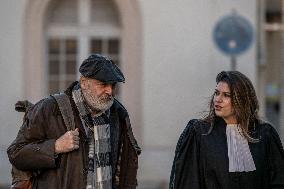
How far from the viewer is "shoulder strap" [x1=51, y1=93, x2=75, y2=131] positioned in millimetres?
5555

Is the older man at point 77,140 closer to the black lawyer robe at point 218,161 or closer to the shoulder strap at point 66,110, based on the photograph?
the shoulder strap at point 66,110

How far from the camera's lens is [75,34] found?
14586 mm

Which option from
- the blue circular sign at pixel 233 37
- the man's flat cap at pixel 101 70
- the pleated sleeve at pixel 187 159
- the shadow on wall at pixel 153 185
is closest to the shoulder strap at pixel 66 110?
the man's flat cap at pixel 101 70

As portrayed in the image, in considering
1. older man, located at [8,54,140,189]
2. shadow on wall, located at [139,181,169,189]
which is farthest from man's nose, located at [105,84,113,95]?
Answer: shadow on wall, located at [139,181,169,189]

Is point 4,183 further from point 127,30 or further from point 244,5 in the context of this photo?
point 244,5

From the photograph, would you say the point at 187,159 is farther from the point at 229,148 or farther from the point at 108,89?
the point at 108,89

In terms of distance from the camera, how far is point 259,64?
1471 centimetres

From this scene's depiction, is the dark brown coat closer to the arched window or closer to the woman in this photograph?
the woman

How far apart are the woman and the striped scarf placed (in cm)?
66

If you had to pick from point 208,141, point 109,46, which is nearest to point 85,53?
point 109,46

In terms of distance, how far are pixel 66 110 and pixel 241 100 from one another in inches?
46.2

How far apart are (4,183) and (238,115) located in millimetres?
8344

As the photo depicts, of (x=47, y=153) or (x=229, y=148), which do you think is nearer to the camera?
Answer: (x=47, y=153)

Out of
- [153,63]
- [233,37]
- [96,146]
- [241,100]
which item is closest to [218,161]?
[241,100]
